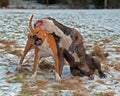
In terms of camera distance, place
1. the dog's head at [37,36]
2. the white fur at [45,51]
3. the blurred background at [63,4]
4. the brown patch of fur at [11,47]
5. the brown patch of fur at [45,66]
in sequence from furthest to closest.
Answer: the blurred background at [63,4] < the brown patch of fur at [11,47] < the brown patch of fur at [45,66] < the white fur at [45,51] < the dog's head at [37,36]

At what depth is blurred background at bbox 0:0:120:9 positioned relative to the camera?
31328 mm

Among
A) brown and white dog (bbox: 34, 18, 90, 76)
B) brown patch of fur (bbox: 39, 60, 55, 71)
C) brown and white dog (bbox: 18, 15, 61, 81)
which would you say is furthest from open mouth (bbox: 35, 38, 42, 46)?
brown patch of fur (bbox: 39, 60, 55, 71)

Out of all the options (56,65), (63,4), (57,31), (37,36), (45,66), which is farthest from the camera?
(63,4)

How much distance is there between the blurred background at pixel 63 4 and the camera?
103 ft

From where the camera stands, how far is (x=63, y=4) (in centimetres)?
3341

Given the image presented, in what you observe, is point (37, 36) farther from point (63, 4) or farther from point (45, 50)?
point (63, 4)

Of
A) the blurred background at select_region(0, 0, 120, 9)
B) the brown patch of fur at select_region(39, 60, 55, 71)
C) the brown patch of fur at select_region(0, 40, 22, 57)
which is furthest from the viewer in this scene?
the blurred background at select_region(0, 0, 120, 9)

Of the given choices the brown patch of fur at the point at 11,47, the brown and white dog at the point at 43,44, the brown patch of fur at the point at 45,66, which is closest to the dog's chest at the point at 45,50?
the brown and white dog at the point at 43,44

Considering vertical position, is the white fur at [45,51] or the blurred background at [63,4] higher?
the white fur at [45,51]

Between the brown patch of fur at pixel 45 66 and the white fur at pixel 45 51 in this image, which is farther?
the brown patch of fur at pixel 45 66

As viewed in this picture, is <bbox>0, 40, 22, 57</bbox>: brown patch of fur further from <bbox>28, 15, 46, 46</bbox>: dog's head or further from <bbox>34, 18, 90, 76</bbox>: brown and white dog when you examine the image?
<bbox>28, 15, 46, 46</bbox>: dog's head

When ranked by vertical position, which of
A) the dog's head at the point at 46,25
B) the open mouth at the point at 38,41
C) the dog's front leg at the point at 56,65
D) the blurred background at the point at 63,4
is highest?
the dog's head at the point at 46,25

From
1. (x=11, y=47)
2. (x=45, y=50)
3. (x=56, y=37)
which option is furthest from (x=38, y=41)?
(x=11, y=47)

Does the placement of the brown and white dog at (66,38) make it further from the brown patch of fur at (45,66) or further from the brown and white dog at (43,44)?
the brown patch of fur at (45,66)
